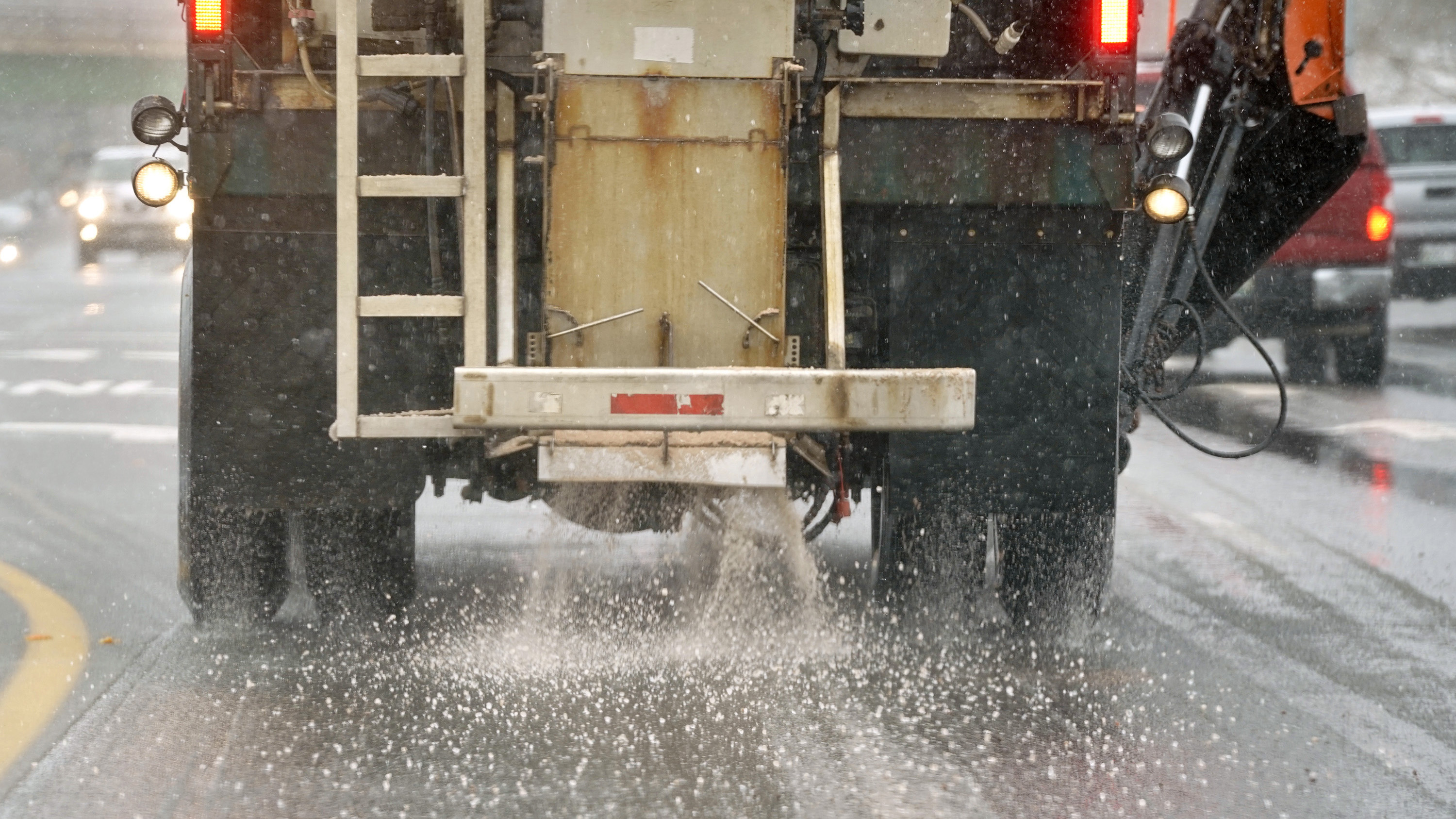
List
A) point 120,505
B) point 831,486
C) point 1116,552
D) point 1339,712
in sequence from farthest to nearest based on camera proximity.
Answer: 1. point 120,505
2. point 1116,552
3. point 831,486
4. point 1339,712

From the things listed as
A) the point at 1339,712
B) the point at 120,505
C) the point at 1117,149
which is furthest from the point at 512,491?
the point at 120,505

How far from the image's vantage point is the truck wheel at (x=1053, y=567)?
596cm

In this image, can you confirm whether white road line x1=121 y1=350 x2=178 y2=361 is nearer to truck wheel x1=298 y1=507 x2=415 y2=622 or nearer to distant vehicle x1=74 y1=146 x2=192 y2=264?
truck wheel x1=298 y1=507 x2=415 y2=622

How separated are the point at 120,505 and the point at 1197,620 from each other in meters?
5.14

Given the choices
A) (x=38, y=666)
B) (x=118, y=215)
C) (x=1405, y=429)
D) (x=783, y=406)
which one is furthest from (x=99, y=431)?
(x=118, y=215)

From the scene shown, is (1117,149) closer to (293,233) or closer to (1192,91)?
(1192,91)

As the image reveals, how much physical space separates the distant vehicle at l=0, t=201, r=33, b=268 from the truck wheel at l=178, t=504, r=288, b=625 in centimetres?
3029

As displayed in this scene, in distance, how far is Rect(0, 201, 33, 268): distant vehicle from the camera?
3653 cm

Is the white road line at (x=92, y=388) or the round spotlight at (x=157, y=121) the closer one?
the round spotlight at (x=157, y=121)

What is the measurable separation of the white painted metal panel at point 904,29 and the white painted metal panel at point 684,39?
408mm

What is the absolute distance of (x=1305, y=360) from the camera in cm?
1592

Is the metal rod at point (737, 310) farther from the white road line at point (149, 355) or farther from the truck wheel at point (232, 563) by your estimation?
the white road line at point (149, 355)

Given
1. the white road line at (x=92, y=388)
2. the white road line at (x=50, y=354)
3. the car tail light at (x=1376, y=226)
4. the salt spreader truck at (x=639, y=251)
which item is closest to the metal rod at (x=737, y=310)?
the salt spreader truck at (x=639, y=251)

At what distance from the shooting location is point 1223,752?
5.00m
